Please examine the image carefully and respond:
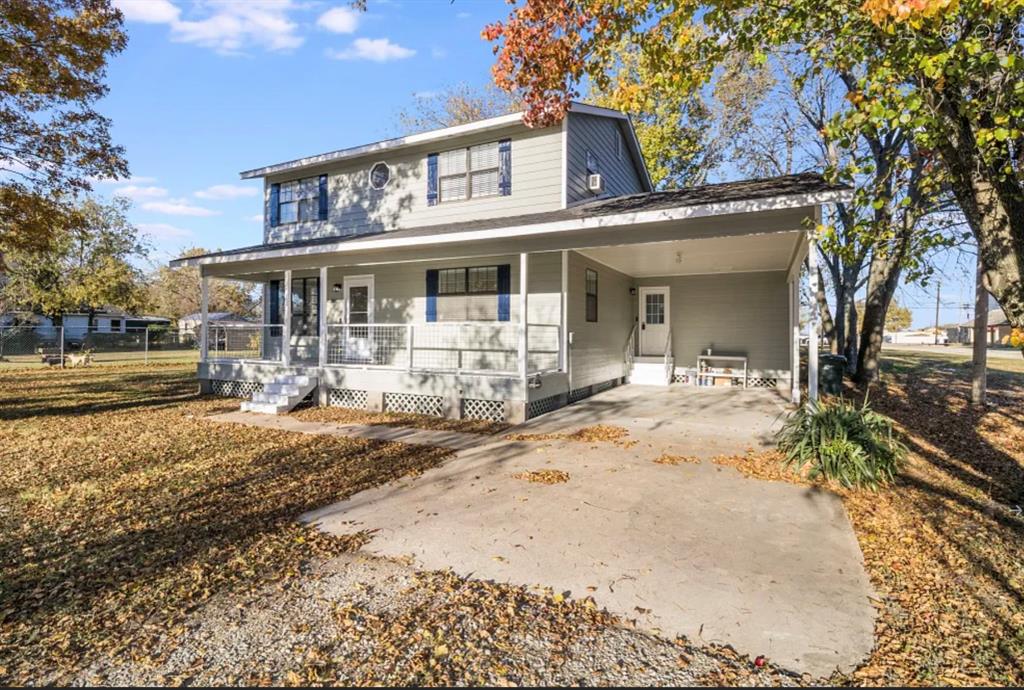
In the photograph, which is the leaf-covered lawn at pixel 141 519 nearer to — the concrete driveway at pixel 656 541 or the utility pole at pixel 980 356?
the concrete driveway at pixel 656 541

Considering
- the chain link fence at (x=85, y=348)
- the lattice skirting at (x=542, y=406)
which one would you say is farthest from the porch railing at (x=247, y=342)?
the chain link fence at (x=85, y=348)

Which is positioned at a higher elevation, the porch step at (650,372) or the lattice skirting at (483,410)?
the porch step at (650,372)

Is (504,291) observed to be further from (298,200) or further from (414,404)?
(298,200)

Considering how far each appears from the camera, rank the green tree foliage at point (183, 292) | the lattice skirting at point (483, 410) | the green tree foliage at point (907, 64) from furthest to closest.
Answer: the green tree foliage at point (183, 292), the lattice skirting at point (483, 410), the green tree foliage at point (907, 64)

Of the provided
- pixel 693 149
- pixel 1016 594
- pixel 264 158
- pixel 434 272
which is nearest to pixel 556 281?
pixel 434 272

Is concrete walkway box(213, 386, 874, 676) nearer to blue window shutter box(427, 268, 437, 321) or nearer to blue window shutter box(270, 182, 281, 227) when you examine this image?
blue window shutter box(427, 268, 437, 321)

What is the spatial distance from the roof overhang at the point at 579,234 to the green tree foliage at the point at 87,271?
2667 cm

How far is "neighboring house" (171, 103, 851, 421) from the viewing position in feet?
28.7

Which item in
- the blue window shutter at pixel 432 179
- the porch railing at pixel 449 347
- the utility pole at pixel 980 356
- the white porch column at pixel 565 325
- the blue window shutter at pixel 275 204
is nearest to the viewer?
the white porch column at pixel 565 325

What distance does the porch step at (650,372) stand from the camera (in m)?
13.2

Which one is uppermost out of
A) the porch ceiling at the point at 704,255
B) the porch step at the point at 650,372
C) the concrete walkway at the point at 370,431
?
the porch ceiling at the point at 704,255

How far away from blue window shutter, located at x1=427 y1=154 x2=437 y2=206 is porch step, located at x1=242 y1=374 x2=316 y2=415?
4955 millimetres

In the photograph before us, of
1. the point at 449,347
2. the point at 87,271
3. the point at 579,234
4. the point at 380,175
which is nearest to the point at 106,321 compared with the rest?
the point at 87,271

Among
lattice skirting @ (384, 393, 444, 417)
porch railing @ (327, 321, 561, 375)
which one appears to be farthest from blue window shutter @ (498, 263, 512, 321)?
lattice skirting @ (384, 393, 444, 417)
